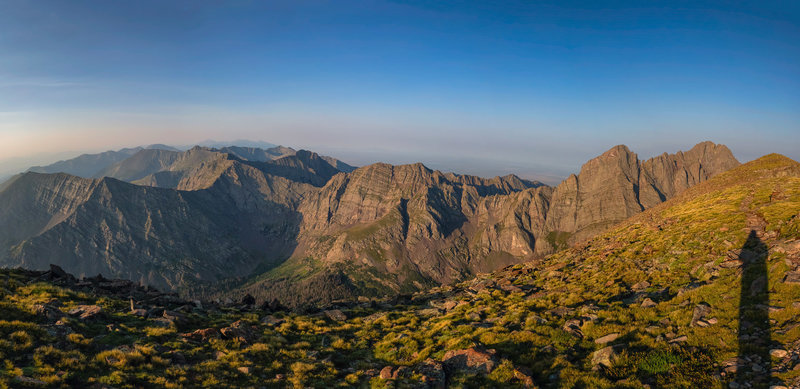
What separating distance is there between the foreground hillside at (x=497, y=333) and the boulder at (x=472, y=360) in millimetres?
84

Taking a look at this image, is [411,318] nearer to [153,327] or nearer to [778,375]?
[153,327]

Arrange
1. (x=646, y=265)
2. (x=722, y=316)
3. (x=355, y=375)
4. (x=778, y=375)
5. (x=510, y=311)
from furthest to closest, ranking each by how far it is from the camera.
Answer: (x=646, y=265)
(x=510, y=311)
(x=355, y=375)
(x=722, y=316)
(x=778, y=375)

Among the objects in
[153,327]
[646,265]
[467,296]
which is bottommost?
[467,296]

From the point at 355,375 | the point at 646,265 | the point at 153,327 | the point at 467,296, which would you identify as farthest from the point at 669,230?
the point at 153,327

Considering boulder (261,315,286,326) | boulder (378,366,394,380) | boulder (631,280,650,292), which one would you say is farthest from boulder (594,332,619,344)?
boulder (261,315,286,326)

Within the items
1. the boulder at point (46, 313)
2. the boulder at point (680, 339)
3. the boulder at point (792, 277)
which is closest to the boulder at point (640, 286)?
the boulder at point (792, 277)

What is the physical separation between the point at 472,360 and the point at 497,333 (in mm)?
4812

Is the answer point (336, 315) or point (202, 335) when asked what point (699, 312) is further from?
point (202, 335)

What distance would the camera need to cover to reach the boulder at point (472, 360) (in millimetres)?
16739

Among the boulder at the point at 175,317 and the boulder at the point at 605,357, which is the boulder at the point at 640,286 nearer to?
the boulder at the point at 605,357

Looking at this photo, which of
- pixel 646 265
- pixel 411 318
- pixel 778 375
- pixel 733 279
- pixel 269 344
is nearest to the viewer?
pixel 778 375

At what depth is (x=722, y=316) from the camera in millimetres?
16812

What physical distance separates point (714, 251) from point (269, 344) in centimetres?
4303

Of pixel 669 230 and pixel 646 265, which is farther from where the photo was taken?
pixel 669 230
